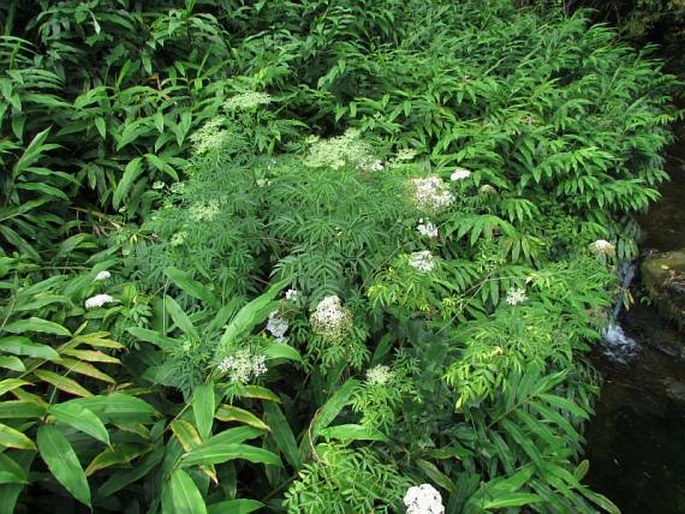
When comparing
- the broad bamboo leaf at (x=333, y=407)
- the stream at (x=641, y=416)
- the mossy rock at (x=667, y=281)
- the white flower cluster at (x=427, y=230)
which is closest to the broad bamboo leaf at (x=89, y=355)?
the broad bamboo leaf at (x=333, y=407)

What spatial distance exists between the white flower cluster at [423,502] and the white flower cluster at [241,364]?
0.62 meters

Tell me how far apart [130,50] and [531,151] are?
2758 millimetres

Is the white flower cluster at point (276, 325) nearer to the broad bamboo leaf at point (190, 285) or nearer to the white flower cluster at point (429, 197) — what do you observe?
the broad bamboo leaf at point (190, 285)

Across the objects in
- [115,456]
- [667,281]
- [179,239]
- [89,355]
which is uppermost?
[179,239]

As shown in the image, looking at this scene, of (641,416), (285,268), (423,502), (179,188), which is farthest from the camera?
(641,416)

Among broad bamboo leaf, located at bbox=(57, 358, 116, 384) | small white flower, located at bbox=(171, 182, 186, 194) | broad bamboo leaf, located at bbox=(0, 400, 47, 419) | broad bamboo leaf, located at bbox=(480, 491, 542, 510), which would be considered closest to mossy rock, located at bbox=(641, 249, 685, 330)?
broad bamboo leaf, located at bbox=(480, 491, 542, 510)

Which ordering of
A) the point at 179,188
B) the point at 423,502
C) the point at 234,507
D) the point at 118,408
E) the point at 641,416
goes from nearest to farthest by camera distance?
the point at 423,502
the point at 234,507
the point at 118,408
the point at 179,188
the point at 641,416

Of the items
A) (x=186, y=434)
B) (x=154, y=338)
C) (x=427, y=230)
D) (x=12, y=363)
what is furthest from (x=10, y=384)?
(x=427, y=230)

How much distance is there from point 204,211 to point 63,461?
101cm

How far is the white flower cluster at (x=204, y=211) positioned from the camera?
217 centimetres

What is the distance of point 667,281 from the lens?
15.1 feet

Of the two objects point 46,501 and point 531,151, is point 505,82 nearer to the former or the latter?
point 531,151

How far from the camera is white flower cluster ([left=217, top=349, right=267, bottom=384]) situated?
1.80 m

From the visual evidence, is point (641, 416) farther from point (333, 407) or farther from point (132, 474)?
point (132, 474)
